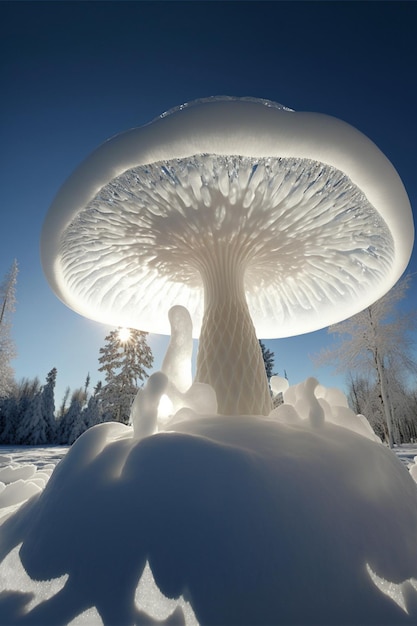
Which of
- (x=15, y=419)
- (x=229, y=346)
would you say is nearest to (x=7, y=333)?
(x=15, y=419)

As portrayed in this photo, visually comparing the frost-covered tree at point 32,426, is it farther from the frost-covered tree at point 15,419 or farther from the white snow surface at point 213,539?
the white snow surface at point 213,539

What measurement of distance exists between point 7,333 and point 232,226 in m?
17.5

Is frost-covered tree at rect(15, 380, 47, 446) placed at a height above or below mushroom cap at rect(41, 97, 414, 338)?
below

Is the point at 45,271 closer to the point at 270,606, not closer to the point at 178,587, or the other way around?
the point at 178,587

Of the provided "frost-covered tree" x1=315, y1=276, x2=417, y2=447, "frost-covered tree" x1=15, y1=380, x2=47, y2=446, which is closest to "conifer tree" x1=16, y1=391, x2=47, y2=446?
"frost-covered tree" x1=15, y1=380, x2=47, y2=446

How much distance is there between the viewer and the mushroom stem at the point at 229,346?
1943 millimetres

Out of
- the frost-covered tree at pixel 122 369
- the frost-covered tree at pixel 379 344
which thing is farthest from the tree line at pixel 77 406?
the frost-covered tree at pixel 379 344

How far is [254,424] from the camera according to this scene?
1.22 m

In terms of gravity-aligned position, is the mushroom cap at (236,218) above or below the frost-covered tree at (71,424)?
above

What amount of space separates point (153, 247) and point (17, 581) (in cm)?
213

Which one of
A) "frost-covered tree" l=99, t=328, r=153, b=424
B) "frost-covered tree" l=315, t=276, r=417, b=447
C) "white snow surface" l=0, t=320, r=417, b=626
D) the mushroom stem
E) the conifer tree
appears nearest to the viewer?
"white snow surface" l=0, t=320, r=417, b=626

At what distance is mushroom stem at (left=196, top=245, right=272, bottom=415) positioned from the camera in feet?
6.38

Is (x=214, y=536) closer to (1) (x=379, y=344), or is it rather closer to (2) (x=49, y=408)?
(1) (x=379, y=344)

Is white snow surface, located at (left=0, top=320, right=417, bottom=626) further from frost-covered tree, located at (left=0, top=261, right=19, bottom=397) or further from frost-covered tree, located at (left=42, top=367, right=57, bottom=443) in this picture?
frost-covered tree, located at (left=42, top=367, right=57, bottom=443)
